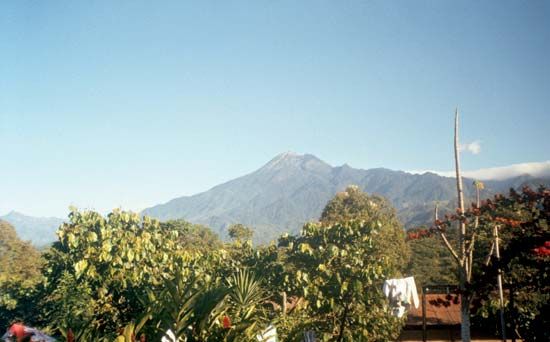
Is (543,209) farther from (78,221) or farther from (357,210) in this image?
(357,210)

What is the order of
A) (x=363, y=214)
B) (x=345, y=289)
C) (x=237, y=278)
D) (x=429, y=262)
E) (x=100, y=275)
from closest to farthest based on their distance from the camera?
1. (x=237, y=278)
2. (x=100, y=275)
3. (x=345, y=289)
4. (x=429, y=262)
5. (x=363, y=214)

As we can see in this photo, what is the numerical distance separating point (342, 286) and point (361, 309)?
1030mm

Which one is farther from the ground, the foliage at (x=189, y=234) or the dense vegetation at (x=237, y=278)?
the dense vegetation at (x=237, y=278)

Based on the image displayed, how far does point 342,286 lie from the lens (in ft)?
33.8

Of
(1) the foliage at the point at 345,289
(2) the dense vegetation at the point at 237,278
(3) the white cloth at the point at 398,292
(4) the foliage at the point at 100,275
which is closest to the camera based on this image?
(2) the dense vegetation at the point at 237,278

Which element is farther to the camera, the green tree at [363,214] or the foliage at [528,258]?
the green tree at [363,214]

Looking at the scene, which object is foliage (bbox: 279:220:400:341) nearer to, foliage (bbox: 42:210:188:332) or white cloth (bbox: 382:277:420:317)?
white cloth (bbox: 382:277:420:317)

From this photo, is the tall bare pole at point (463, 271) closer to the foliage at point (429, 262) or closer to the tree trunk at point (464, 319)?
the tree trunk at point (464, 319)

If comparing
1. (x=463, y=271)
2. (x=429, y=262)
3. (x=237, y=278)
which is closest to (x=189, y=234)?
(x=429, y=262)

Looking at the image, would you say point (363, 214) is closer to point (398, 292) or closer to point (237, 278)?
point (398, 292)

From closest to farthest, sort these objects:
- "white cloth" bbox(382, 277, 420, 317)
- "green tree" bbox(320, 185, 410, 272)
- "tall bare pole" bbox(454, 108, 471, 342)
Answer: "tall bare pole" bbox(454, 108, 471, 342)
"white cloth" bbox(382, 277, 420, 317)
"green tree" bbox(320, 185, 410, 272)

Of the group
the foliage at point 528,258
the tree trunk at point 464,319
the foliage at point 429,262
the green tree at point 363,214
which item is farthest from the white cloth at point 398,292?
the green tree at point 363,214

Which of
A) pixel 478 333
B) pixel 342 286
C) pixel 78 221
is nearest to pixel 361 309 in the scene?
pixel 342 286

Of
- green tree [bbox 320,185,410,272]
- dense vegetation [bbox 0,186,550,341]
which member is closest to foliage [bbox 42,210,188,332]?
dense vegetation [bbox 0,186,550,341]
